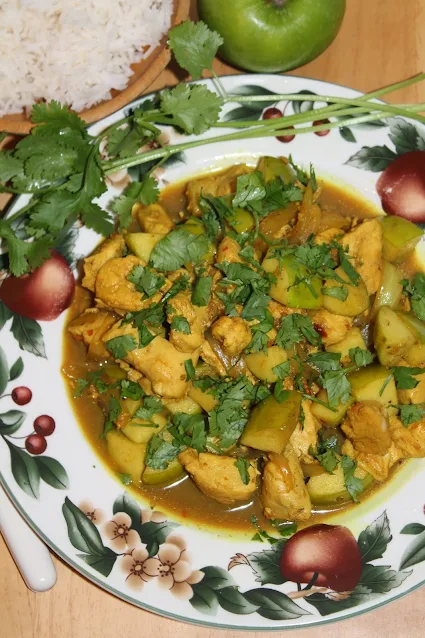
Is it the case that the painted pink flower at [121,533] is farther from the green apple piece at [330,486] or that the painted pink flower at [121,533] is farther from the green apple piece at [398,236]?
the green apple piece at [398,236]

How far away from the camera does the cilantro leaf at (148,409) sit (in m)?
2.46

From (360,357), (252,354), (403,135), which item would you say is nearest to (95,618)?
(252,354)

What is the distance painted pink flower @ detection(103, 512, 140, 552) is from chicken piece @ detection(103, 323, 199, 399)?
1.82 feet

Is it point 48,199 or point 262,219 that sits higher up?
point 48,199

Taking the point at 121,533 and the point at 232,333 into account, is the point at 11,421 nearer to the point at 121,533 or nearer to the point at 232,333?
the point at 121,533

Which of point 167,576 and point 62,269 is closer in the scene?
point 167,576

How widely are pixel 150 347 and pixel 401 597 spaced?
1.38 meters

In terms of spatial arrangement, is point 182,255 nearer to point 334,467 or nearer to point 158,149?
point 158,149

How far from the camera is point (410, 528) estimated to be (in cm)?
254

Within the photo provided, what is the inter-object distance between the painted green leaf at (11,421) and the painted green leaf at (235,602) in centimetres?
103

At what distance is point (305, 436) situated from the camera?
2469 mm

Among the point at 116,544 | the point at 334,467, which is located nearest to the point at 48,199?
the point at 116,544

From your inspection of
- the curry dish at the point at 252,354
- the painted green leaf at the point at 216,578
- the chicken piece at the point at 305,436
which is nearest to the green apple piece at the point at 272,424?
the curry dish at the point at 252,354

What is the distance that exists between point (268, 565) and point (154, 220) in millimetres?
1452
